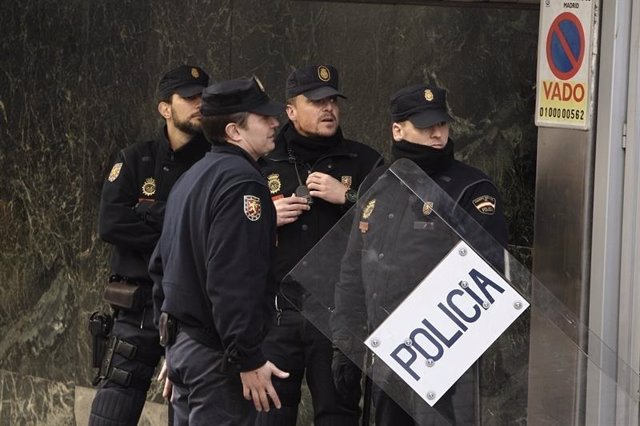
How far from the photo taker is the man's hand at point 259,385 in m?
4.89

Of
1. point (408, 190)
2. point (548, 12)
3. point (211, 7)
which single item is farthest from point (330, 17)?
point (408, 190)

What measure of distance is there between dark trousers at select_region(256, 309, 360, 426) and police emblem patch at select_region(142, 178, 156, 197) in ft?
2.79

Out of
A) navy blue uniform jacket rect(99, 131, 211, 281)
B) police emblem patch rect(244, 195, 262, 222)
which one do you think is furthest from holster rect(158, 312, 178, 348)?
navy blue uniform jacket rect(99, 131, 211, 281)

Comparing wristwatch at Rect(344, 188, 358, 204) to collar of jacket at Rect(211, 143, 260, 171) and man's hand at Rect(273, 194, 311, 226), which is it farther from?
collar of jacket at Rect(211, 143, 260, 171)

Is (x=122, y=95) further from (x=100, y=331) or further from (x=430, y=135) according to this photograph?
(x=430, y=135)

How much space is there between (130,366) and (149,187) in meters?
0.75

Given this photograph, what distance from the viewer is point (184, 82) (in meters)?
6.40

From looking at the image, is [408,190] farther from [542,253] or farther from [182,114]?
[182,114]

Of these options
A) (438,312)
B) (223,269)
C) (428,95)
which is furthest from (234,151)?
(438,312)

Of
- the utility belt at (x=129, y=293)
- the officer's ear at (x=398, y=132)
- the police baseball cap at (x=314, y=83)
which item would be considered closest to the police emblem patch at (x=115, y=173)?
the utility belt at (x=129, y=293)

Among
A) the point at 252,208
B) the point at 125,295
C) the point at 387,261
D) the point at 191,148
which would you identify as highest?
the point at 252,208

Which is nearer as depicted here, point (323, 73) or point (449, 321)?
point (449, 321)

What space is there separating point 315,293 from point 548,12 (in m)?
1.53

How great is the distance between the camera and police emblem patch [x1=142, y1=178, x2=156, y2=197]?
640 cm
